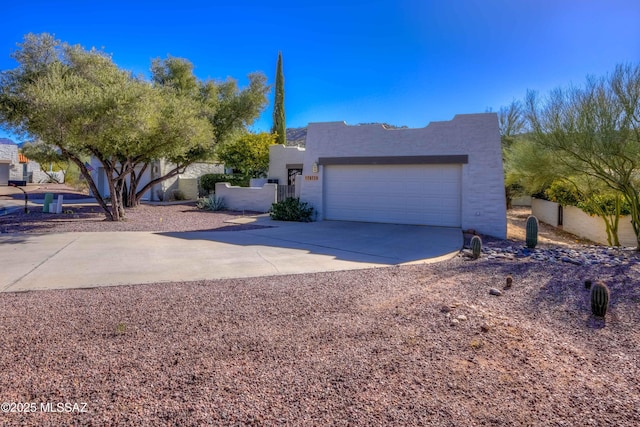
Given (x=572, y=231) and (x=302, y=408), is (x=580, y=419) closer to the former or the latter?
(x=302, y=408)

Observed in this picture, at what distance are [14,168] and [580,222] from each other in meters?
49.5

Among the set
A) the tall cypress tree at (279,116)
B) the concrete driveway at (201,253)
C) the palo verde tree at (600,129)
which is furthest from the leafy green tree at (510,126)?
the tall cypress tree at (279,116)

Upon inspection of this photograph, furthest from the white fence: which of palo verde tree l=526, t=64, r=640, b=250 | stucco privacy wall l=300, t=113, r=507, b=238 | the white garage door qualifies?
the white garage door

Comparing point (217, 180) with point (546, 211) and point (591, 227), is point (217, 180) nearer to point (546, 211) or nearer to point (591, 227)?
point (546, 211)

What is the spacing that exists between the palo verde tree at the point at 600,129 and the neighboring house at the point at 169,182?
19.2 metres

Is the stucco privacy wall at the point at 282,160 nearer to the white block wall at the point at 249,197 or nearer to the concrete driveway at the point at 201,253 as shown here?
the white block wall at the point at 249,197

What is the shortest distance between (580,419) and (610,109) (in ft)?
31.7

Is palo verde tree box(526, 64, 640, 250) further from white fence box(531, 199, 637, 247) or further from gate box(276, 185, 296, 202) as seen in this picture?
gate box(276, 185, 296, 202)

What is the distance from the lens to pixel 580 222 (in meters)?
16.8

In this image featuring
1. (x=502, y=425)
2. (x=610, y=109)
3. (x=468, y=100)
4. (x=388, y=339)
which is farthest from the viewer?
(x=468, y=100)

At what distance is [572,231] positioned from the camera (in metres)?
17.6

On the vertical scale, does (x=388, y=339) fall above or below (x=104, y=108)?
below

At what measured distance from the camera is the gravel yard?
2.78 metres

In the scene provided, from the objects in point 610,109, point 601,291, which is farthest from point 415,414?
point 610,109
